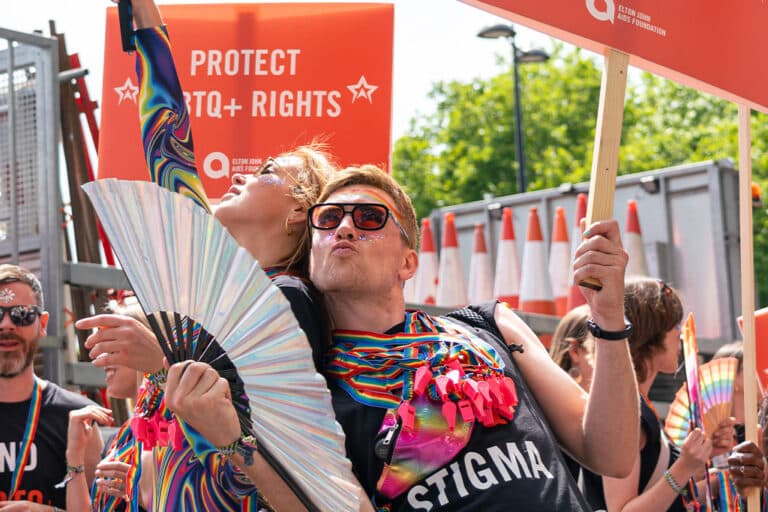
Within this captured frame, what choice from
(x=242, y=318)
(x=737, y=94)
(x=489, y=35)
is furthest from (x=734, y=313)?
(x=489, y=35)

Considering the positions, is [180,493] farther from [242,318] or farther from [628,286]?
[628,286]

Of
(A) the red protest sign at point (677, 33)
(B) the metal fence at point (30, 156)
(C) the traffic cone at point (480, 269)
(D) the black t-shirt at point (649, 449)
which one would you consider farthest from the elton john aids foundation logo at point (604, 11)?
(C) the traffic cone at point (480, 269)

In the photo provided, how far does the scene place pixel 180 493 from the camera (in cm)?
262

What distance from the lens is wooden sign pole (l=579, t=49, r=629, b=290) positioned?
105 inches

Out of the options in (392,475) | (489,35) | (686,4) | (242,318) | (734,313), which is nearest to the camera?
(242,318)

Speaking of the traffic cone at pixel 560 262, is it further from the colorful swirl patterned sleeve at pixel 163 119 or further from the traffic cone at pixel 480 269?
A: the colorful swirl patterned sleeve at pixel 163 119

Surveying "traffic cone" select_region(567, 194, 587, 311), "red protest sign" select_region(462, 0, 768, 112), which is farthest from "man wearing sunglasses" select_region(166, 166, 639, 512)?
"traffic cone" select_region(567, 194, 587, 311)

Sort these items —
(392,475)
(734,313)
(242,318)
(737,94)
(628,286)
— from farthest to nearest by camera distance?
1. (734,313)
2. (628,286)
3. (737,94)
4. (392,475)
5. (242,318)

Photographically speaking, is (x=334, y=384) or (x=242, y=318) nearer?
(x=242, y=318)

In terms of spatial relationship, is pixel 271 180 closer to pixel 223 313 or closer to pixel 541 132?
pixel 223 313

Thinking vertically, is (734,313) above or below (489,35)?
below

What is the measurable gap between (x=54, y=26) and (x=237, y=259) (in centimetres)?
466

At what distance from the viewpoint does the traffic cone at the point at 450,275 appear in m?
9.25

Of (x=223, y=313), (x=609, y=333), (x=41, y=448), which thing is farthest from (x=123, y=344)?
(x=41, y=448)
